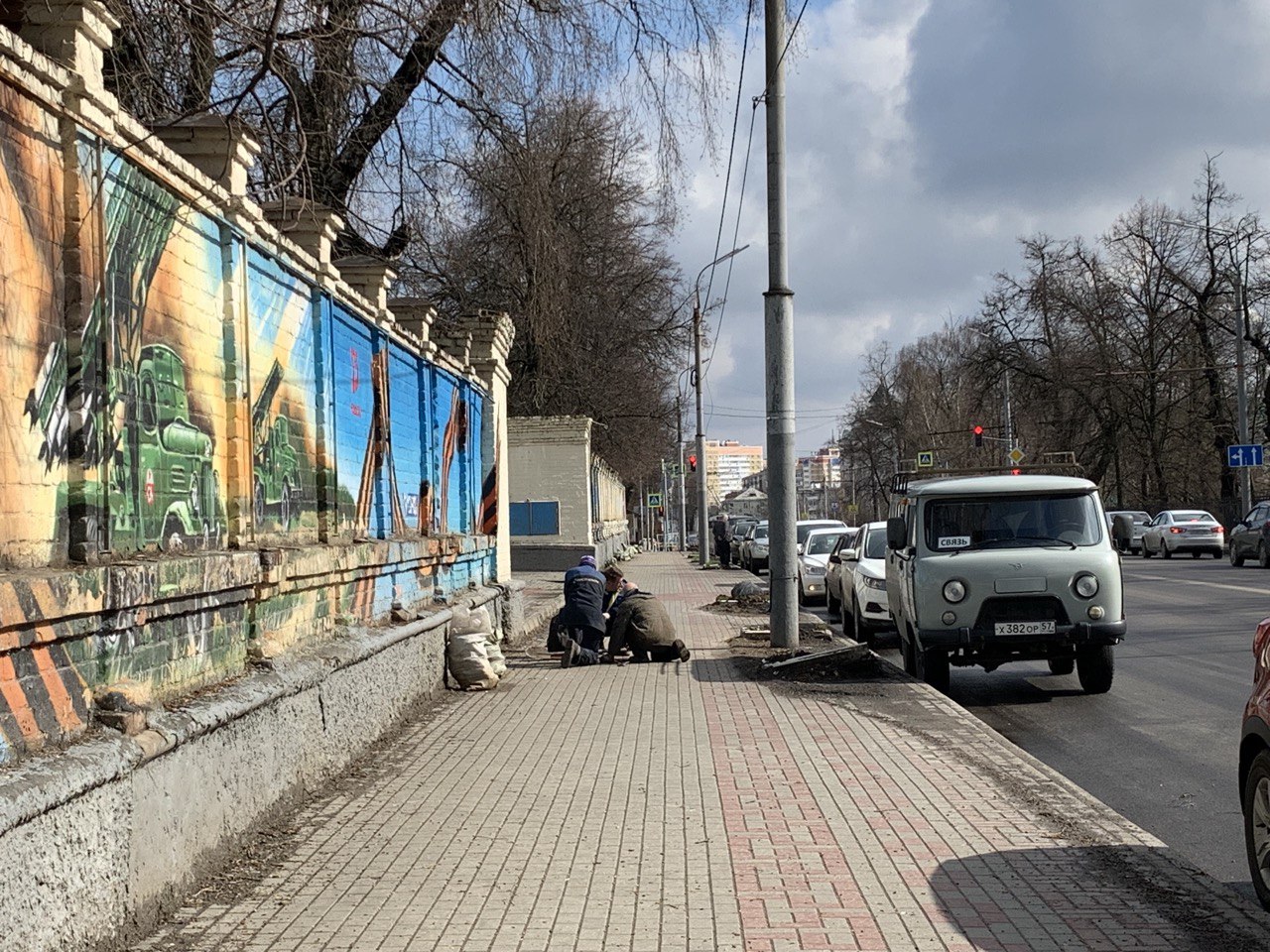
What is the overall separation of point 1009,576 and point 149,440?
816cm

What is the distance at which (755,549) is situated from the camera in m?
41.3

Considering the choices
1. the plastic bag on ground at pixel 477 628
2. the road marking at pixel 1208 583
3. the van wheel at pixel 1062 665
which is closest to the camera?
the plastic bag on ground at pixel 477 628

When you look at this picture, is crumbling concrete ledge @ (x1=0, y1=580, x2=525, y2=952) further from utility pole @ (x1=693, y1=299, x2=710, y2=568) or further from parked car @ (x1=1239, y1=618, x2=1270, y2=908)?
utility pole @ (x1=693, y1=299, x2=710, y2=568)

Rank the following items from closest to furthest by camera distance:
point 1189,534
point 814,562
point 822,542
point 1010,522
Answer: point 1010,522 → point 814,562 → point 822,542 → point 1189,534

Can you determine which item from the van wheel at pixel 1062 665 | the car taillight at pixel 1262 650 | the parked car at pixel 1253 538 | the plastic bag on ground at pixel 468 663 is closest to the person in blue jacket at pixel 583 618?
the plastic bag on ground at pixel 468 663

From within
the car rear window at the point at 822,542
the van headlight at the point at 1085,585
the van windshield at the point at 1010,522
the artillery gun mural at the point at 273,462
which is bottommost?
the van headlight at the point at 1085,585

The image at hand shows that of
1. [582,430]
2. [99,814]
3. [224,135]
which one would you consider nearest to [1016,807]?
[99,814]

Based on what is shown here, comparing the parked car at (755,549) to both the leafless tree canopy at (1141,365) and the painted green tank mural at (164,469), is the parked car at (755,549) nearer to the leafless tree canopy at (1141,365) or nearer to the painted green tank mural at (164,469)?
the leafless tree canopy at (1141,365)

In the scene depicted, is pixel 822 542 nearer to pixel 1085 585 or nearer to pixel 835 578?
pixel 835 578

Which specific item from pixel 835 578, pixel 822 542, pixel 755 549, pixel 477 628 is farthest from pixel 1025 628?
pixel 755 549

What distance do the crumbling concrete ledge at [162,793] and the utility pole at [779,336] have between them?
285 inches

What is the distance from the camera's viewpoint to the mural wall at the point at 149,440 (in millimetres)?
4680

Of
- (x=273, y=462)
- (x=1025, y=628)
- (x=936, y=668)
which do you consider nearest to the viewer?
(x=273, y=462)

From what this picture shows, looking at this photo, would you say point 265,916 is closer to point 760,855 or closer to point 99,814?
point 99,814
